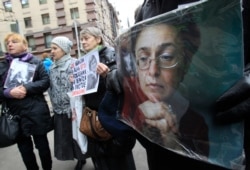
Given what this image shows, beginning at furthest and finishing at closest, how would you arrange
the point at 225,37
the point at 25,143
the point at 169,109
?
the point at 25,143 → the point at 169,109 → the point at 225,37

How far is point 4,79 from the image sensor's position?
11.1 feet

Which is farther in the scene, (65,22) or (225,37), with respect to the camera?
(65,22)

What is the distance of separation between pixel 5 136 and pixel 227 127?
9.49 feet

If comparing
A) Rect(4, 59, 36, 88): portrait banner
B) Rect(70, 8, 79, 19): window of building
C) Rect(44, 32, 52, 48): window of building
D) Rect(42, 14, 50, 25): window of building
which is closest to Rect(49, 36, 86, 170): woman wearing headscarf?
Rect(4, 59, 36, 88): portrait banner

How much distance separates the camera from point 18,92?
3.23m

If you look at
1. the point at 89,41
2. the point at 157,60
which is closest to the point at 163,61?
the point at 157,60

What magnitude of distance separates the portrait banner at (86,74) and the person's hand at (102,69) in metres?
0.05

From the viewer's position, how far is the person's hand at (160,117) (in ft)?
2.84

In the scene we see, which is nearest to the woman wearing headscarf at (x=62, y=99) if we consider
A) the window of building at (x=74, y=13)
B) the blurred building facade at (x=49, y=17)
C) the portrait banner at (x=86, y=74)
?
the portrait banner at (x=86, y=74)

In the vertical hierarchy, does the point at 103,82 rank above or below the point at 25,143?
above

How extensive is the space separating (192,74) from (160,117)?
166 millimetres

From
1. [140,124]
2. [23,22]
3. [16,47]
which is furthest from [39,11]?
[140,124]

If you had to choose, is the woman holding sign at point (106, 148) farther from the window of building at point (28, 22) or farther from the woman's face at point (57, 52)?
the window of building at point (28, 22)

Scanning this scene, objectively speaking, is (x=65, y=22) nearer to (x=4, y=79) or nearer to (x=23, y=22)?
(x=23, y=22)
